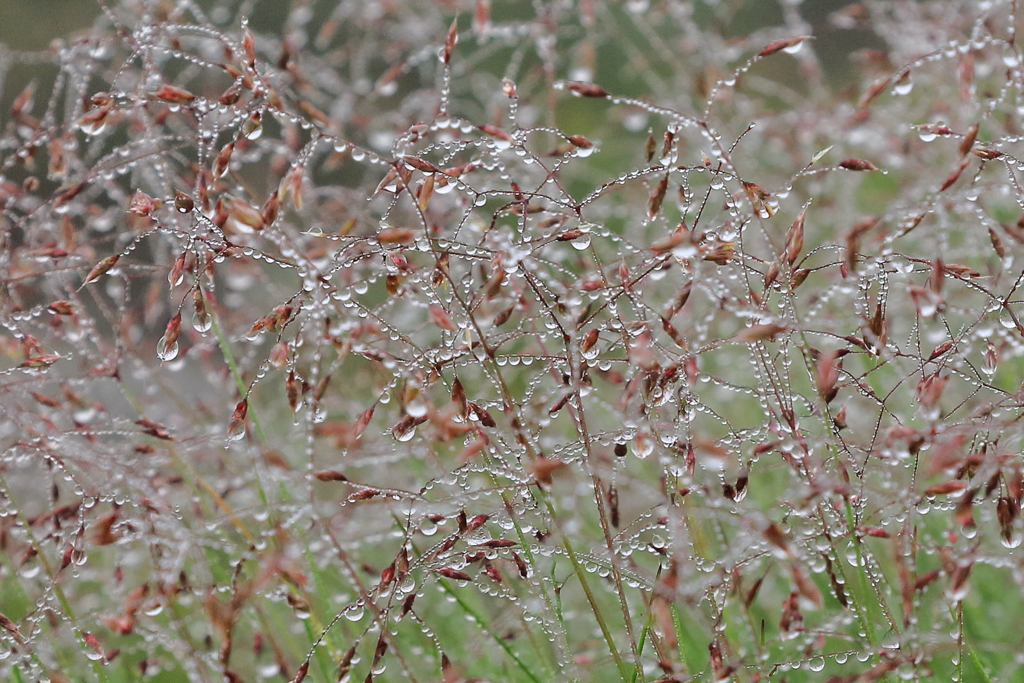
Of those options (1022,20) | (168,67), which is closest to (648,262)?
(1022,20)

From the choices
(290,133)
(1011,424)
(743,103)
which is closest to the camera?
(1011,424)

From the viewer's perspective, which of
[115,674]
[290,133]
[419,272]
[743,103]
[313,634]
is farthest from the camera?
[743,103]

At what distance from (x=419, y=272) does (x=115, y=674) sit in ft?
6.79

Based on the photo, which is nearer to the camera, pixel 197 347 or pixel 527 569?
pixel 527 569

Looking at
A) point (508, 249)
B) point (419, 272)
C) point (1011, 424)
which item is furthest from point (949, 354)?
point (419, 272)

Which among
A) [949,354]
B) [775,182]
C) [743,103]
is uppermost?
[743,103]

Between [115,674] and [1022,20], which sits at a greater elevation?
[1022,20]

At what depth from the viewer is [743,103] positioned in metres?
3.24

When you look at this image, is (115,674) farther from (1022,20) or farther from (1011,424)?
(1022,20)

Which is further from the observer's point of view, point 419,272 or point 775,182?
point 775,182

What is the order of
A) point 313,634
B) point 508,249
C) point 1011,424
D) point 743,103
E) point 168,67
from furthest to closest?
point 168,67
point 743,103
point 313,634
point 508,249
point 1011,424

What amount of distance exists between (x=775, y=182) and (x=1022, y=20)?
111cm

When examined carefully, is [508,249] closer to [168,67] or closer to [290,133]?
[290,133]

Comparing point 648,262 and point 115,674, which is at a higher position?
point 115,674
